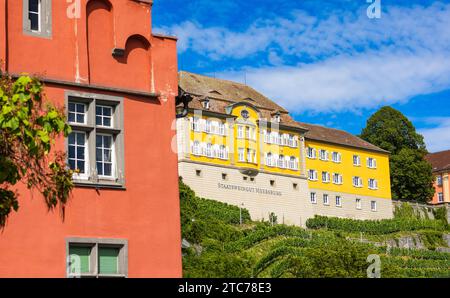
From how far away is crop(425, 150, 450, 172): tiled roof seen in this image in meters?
135

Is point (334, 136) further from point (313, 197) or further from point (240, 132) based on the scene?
point (240, 132)

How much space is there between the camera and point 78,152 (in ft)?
62.7

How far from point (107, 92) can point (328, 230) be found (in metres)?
69.9

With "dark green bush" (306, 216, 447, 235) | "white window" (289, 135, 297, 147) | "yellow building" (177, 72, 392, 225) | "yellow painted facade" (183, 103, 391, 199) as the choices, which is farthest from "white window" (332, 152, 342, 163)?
"dark green bush" (306, 216, 447, 235)

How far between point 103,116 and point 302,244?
188ft

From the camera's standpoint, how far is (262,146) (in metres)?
89.8

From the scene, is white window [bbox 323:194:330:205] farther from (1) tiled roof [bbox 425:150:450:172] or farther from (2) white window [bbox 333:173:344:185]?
(1) tiled roof [bbox 425:150:450:172]

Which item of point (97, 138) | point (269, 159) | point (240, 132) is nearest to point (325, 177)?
point (269, 159)

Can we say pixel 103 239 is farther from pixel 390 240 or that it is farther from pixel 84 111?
pixel 390 240

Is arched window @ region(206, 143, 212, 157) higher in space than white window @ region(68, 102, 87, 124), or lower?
higher

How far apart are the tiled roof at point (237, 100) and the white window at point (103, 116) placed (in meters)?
65.0

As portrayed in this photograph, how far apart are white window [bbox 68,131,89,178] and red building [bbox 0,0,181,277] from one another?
0.8 inches

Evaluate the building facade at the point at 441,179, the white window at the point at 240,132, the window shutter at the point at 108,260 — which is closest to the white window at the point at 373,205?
the white window at the point at 240,132
